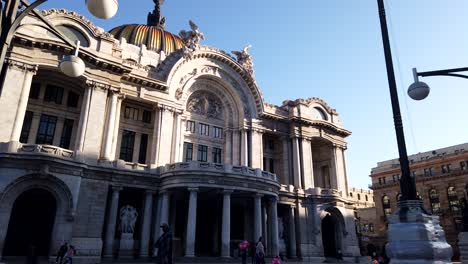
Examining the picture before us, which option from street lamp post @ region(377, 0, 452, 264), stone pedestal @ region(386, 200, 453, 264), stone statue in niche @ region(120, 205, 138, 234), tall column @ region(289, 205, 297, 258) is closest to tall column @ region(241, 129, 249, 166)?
tall column @ region(289, 205, 297, 258)

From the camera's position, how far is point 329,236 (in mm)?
42312

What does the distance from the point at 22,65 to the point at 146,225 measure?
15.9 metres

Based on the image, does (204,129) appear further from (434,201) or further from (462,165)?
(462,165)

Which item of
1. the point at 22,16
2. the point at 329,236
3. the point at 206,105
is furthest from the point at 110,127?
the point at 329,236

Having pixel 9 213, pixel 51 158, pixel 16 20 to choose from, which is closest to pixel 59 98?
pixel 51 158

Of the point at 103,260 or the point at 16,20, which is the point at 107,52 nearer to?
the point at 103,260

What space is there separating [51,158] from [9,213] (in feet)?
14.6

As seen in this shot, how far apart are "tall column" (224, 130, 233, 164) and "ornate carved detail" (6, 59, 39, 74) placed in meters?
19.5

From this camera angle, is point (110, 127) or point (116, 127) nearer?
point (110, 127)

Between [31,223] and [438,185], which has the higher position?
[438,185]

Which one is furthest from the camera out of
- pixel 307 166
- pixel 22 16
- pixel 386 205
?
pixel 386 205

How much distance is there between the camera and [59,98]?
30.5 metres

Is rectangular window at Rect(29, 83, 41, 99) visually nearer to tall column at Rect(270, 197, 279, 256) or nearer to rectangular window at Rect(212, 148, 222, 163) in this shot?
rectangular window at Rect(212, 148, 222, 163)

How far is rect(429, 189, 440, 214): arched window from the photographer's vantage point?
58.0 m
